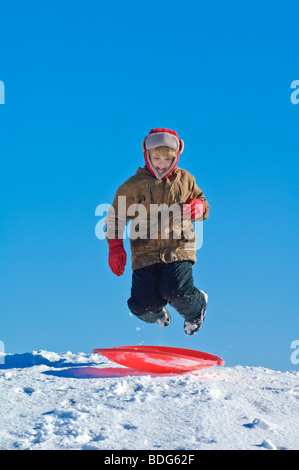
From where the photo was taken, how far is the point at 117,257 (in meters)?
5.75

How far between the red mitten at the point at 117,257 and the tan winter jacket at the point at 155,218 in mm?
126

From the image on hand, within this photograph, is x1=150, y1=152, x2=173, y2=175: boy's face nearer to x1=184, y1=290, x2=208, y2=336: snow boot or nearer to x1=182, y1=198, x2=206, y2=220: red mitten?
x1=182, y1=198, x2=206, y2=220: red mitten

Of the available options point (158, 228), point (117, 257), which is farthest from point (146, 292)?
point (158, 228)

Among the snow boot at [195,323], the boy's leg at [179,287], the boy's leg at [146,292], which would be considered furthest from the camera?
the snow boot at [195,323]

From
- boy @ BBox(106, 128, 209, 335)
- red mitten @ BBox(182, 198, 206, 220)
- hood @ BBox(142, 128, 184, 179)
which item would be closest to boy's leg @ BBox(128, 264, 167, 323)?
boy @ BBox(106, 128, 209, 335)

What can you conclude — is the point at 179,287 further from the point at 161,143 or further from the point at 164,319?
the point at 161,143

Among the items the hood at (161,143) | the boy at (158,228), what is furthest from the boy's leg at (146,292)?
the hood at (161,143)

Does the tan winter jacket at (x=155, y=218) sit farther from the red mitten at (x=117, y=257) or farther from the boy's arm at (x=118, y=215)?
the red mitten at (x=117, y=257)

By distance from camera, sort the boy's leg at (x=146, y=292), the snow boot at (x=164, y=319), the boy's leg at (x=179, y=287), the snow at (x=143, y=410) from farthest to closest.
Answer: the snow boot at (x=164, y=319), the boy's leg at (x=146, y=292), the boy's leg at (x=179, y=287), the snow at (x=143, y=410)

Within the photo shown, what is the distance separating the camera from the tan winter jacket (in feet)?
18.4

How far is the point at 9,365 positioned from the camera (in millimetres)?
6367

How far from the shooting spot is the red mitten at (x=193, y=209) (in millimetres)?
5637

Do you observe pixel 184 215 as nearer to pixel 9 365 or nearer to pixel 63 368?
pixel 63 368
